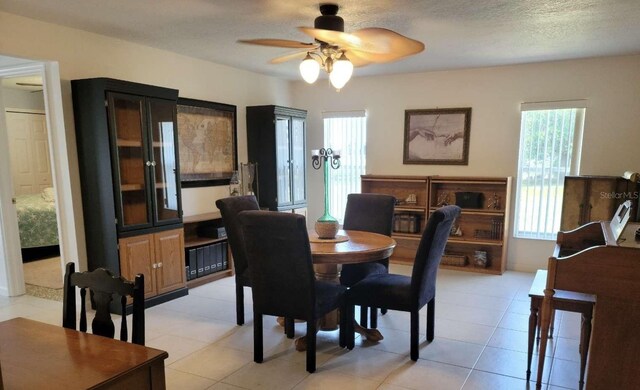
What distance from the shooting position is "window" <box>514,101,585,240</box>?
4.54 metres

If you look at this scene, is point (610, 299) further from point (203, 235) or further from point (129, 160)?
point (203, 235)

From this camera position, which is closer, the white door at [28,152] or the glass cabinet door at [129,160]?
the glass cabinet door at [129,160]

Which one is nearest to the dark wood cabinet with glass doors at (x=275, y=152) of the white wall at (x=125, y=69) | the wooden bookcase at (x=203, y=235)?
the white wall at (x=125, y=69)

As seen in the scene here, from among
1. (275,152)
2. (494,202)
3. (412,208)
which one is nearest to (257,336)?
(275,152)

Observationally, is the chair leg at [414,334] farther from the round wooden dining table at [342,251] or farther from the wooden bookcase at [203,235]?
the wooden bookcase at [203,235]

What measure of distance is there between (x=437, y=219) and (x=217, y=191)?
312 centimetres

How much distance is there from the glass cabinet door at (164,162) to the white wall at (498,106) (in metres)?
2.51

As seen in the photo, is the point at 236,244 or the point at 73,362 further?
the point at 236,244

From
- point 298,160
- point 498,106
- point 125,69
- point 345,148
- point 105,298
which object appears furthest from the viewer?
point 345,148

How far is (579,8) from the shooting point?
2752 mm

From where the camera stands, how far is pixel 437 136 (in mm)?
5176

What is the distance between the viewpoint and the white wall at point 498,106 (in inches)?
170

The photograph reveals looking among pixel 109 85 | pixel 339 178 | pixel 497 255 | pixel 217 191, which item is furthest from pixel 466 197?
pixel 109 85

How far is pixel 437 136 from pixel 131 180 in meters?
3.62
